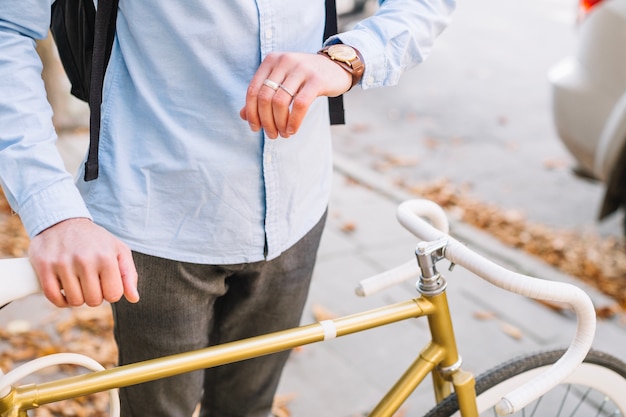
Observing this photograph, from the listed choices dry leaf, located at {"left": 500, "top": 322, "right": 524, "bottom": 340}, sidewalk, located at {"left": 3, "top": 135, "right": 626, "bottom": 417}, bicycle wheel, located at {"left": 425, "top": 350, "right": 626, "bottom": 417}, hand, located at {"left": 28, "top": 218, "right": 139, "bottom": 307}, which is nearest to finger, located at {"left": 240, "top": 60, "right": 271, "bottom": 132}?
hand, located at {"left": 28, "top": 218, "right": 139, "bottom": 307}

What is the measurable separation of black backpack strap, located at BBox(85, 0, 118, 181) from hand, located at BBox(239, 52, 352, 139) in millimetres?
324

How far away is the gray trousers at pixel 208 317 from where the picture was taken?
155cm

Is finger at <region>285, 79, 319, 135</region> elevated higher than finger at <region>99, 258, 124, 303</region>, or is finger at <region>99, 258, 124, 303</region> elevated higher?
finger at <region>285, 79, 319, 135</region>

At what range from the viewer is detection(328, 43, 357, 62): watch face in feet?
4.35

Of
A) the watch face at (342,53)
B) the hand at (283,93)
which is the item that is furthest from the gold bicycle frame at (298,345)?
the watch face at (342,53)

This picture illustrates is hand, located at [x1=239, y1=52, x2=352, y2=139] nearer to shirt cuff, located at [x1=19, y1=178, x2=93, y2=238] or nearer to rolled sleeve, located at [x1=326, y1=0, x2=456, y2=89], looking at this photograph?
rolled sleeve, located at [x1=326, y1=0, x2=456, y2=89]

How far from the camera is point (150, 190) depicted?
57.3 inches

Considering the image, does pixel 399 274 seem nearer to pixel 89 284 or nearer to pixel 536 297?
pixel 536 297

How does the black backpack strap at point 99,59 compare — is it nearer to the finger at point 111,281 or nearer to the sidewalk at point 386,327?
the finger at point 111,281

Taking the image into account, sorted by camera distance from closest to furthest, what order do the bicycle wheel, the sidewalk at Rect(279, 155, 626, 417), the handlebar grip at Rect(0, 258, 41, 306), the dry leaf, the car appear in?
1. the handlebar grip at Rect(0, 258, 41, 306)
2. the bicycle wheel
3. the sidewalk at Rect(279, 155, 626, 417)
4. the dry leaf
5. the car

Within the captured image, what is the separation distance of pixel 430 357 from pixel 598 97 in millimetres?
2921

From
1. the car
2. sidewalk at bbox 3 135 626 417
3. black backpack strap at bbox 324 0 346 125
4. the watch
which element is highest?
the watch

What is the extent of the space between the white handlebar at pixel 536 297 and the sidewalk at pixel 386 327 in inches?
60.5

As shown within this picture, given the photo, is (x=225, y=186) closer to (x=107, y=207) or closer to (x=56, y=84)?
(x=107, y=207)
